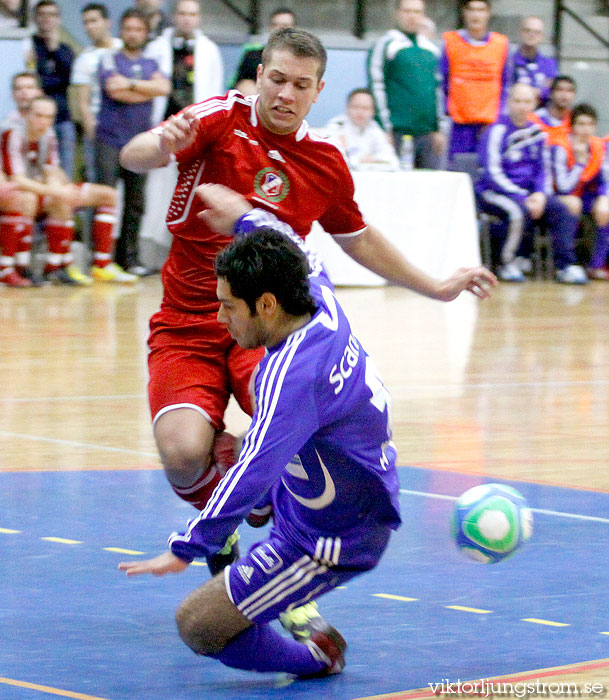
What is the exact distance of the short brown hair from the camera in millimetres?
4480

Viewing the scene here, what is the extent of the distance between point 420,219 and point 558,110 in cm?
235

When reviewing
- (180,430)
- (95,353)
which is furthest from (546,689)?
(95,353)

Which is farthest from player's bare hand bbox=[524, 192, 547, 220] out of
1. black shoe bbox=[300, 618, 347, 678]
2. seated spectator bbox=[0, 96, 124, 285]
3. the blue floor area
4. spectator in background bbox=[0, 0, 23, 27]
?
black shoe bbox=[300, 618, 347, 678]

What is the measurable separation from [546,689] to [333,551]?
25.2 inches

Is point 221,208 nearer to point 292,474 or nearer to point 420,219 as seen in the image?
point 292,474

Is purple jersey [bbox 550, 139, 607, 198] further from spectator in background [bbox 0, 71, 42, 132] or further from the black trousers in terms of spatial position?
spectator in background [bbox 0, 71, 42, 132]

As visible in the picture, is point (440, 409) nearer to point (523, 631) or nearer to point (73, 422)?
point (73, 422)

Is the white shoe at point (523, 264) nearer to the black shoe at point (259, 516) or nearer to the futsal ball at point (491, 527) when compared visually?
the black shoe at point (259, 516)

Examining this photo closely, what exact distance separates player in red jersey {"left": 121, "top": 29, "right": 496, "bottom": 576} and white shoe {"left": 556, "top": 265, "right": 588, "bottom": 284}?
1026 cm

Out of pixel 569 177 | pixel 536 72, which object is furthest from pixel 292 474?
pixel 536 72

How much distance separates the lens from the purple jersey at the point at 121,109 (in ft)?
42.3

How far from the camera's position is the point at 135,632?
403cm

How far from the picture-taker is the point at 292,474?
3.80m

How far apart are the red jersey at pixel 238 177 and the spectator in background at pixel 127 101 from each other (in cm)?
836
